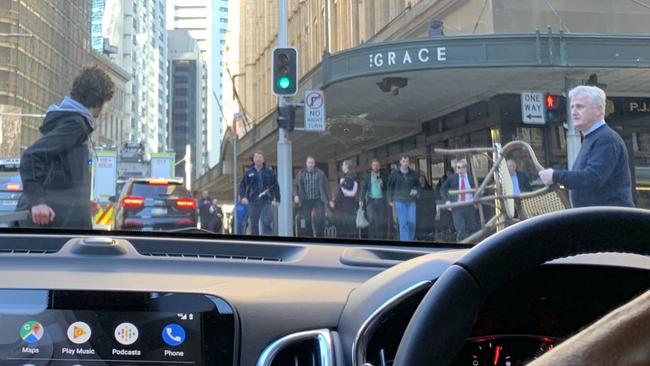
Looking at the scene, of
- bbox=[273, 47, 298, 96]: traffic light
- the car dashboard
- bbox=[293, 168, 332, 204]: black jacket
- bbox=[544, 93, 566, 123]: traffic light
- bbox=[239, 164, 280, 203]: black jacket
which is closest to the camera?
the car dashboard

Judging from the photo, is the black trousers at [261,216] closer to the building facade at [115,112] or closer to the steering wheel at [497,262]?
the building facade at [115,112]

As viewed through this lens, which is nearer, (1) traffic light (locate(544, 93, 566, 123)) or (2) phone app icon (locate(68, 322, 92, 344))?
(2) phone app icon (locate(68, 322, 92, 344))

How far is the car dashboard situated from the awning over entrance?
6008 mm

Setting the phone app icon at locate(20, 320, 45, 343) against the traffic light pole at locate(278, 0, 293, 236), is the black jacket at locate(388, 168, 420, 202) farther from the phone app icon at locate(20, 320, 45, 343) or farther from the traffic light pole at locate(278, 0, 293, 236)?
the phone app icon at locate(20, 320, 45, 343)

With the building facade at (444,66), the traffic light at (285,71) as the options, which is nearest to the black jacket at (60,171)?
the building facade at (444,66)

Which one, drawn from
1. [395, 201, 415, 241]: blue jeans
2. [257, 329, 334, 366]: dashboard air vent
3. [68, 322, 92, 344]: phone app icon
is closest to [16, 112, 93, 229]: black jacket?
[68, 322, 92, 344]: phone app icon

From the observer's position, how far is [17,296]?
2033 millimetres

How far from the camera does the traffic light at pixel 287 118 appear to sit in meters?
9.09

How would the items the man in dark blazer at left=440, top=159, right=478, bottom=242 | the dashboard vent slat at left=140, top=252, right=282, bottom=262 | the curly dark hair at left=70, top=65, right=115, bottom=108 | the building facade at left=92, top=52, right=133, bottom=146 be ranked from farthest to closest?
the man in dark blazer at left=440, top=159, right=478, bottom=242
the building facade at left=92, top=52, right=133, bottom=146
the curly dark hair at left=70, top=65, right=115, bottom=108
the dashboard vent slat at left=140, top=252, right=282, bottom=262

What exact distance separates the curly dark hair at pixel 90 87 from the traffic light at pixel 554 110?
7194 mm

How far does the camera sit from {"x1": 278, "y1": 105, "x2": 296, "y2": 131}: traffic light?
9.09m

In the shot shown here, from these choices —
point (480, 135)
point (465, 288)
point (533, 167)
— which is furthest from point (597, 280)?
point (480, 135)

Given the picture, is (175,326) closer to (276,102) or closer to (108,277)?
(108,277)

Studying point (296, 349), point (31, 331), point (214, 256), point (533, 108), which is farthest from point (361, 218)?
point (533, 108)
